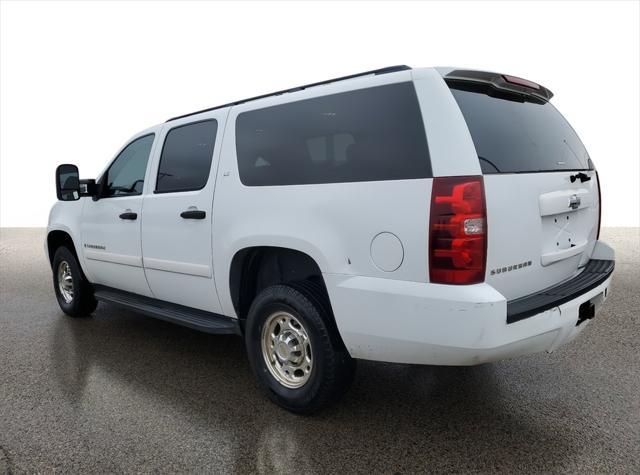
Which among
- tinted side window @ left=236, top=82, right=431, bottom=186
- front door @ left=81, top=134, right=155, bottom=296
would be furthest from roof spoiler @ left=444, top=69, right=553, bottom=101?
front door @ left=81, top=134, right=155, bottom=296

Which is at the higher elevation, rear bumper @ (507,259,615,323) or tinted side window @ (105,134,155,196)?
tinted side window @ (105,134,155,196)

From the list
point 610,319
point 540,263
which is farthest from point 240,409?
point 610,319

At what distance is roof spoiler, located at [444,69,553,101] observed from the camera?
9.21ft

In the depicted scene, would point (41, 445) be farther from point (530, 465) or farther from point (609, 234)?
point (609, 234)

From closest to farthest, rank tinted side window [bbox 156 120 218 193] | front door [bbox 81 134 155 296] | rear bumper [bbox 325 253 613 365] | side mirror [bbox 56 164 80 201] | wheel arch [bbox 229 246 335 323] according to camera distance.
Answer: rear bumper [bbox 325 253 613 365] < wheel arch [bbox 229 246 335 323] < tinted side window [bbox 156 120 218 193] < front door [bbox 81 134 155 296] < side mirror [bbox 56 164 80 201]

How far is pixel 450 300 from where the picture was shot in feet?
8.11

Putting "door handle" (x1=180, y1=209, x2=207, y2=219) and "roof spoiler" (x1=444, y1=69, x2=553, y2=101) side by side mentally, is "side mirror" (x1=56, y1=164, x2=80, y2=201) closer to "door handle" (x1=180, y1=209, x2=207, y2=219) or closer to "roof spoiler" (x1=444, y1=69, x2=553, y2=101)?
"door handle" (x1=180, y1=209, x2=207, y2=219)

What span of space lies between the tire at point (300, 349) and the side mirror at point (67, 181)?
8.99 feet

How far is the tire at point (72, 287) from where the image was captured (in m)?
5.68

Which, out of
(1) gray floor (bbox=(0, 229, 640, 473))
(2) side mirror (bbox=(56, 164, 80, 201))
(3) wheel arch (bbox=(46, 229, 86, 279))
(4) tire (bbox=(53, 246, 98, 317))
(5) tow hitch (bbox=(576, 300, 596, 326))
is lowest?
(1) gray floor (bbox=(0, 229, 640, 473))

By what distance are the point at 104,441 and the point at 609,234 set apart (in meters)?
13.2

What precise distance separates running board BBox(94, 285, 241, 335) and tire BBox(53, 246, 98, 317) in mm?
581

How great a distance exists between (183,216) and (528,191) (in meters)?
2.42

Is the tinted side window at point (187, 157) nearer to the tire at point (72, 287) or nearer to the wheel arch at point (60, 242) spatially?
the wheel arch at point (60, 242)
